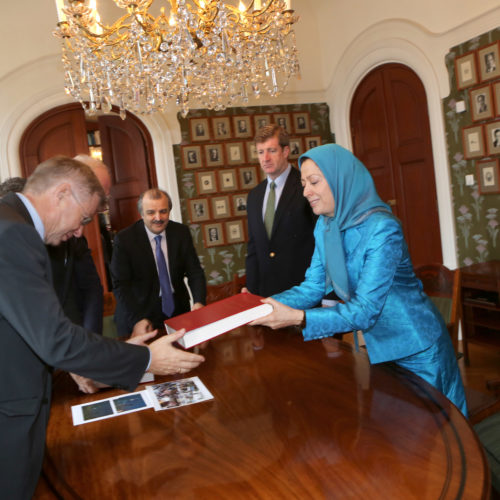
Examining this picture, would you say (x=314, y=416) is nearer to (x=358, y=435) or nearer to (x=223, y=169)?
(x=358, y=435)

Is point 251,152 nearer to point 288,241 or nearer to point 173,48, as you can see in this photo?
point 288,241

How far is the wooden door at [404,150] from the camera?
533 cm

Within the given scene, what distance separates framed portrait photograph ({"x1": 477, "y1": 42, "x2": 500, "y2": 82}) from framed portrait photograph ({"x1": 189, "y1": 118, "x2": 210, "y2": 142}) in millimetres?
2937

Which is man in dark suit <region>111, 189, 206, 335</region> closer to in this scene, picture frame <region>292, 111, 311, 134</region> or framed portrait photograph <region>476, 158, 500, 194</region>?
framed portrait photograph <region>476, 158, 500, 194</region>

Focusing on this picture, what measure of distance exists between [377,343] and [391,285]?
22cm

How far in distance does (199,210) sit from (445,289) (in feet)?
12.5

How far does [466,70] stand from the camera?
15.1 feet

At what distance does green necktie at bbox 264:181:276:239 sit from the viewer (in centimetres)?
350

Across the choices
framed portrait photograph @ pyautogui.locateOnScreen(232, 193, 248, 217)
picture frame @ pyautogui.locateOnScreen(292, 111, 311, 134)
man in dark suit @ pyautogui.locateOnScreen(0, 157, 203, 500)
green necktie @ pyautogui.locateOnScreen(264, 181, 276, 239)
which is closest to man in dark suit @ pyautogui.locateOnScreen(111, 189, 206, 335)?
green necktie @ pyautogui.locateOnScreen(264, 181, 276, 239)

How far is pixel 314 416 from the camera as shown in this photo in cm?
146

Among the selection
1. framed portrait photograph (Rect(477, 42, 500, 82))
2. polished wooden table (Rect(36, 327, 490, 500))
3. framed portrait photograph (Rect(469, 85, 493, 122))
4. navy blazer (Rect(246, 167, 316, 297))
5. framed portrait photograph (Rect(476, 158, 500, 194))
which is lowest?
polished wooden table (Rect(36, 327, 490, 500))

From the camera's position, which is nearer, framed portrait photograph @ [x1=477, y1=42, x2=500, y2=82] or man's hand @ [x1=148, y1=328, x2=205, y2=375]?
man's hand @ [x1=148, y1=328, x2=205, y2=375]

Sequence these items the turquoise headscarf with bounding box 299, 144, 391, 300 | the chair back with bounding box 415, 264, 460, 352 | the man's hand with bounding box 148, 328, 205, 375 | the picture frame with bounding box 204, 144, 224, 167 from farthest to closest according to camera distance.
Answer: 1. the picture frame with bounding box 204, 144, 224, 167
2. the chair back with bounding box 415, 264, 460, 352
3. the turquoise headscarf with bounding box 299, 144, 391, 300
4. the man's hand with bounding box 148, 328, 205, 375

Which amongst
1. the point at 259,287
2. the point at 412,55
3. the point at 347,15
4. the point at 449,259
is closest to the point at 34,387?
the point at 259,287
